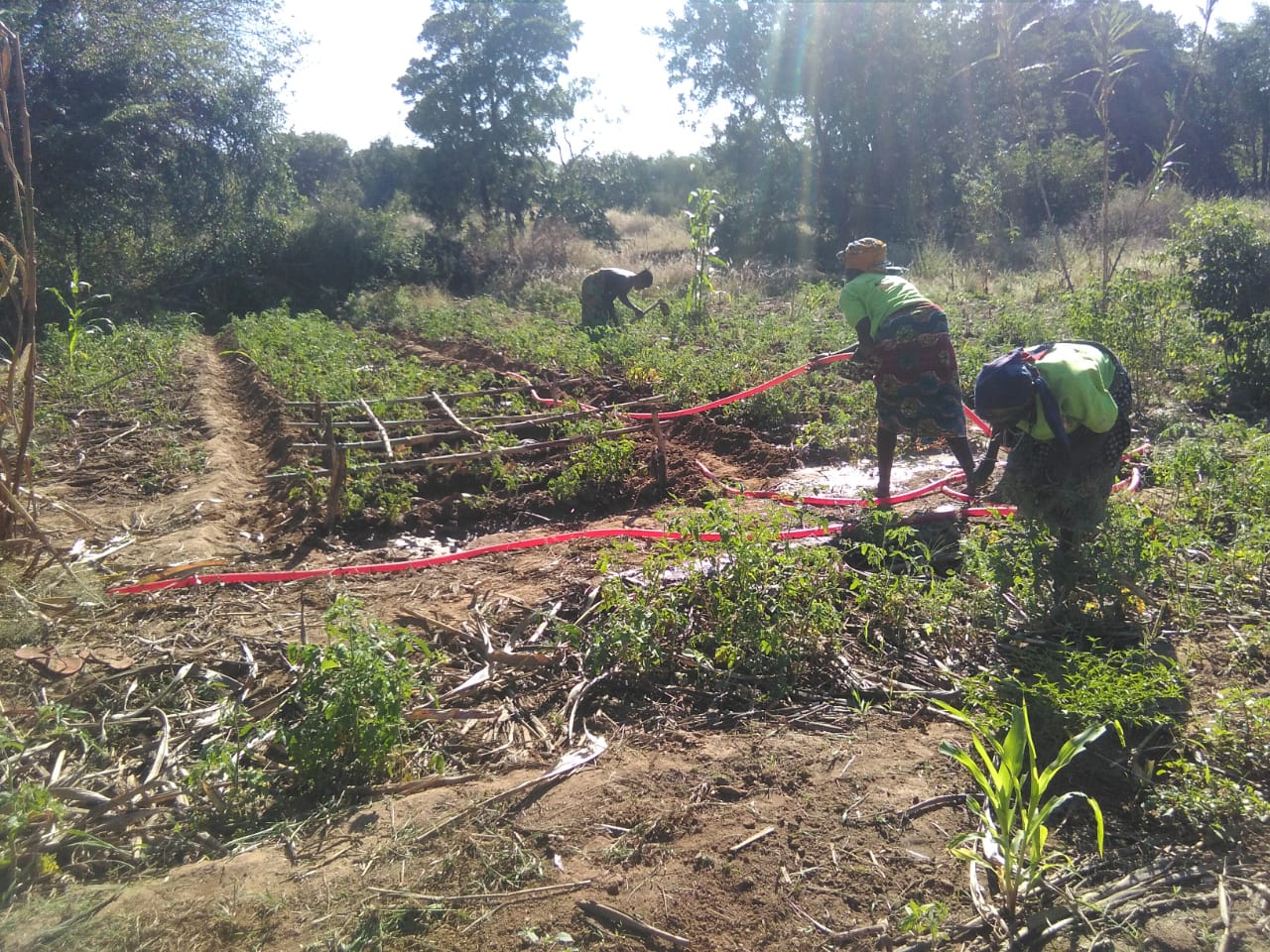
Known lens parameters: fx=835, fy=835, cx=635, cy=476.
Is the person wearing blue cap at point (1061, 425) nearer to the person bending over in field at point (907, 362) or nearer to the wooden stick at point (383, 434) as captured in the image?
the person bending over in field at point (907, 362)

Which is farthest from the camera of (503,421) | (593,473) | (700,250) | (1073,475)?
(700,250)

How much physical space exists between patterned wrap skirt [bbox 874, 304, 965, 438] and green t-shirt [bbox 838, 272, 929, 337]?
6 centimetres

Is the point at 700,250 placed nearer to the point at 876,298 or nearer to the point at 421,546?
the point at 876,298

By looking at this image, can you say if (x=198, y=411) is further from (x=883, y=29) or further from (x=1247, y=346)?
(x=883, y=29)

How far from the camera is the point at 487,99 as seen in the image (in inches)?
918

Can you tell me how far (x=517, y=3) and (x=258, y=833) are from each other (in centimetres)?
2617

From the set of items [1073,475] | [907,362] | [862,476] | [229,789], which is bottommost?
[229,789]

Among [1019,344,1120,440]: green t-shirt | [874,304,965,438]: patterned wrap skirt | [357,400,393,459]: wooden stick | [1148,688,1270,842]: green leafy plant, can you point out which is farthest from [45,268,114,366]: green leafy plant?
[1148,688,1270,842]: green leafy plant

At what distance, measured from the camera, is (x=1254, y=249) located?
21.0ft

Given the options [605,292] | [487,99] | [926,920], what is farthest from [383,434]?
[487,99]

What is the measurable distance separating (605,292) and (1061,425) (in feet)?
29.1

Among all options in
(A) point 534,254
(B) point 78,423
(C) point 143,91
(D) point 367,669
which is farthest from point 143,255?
(D) point 367,669

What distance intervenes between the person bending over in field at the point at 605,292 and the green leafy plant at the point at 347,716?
895cm

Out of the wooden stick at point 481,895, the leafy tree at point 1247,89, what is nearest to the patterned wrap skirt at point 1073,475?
the wooden stick at point 481,895
